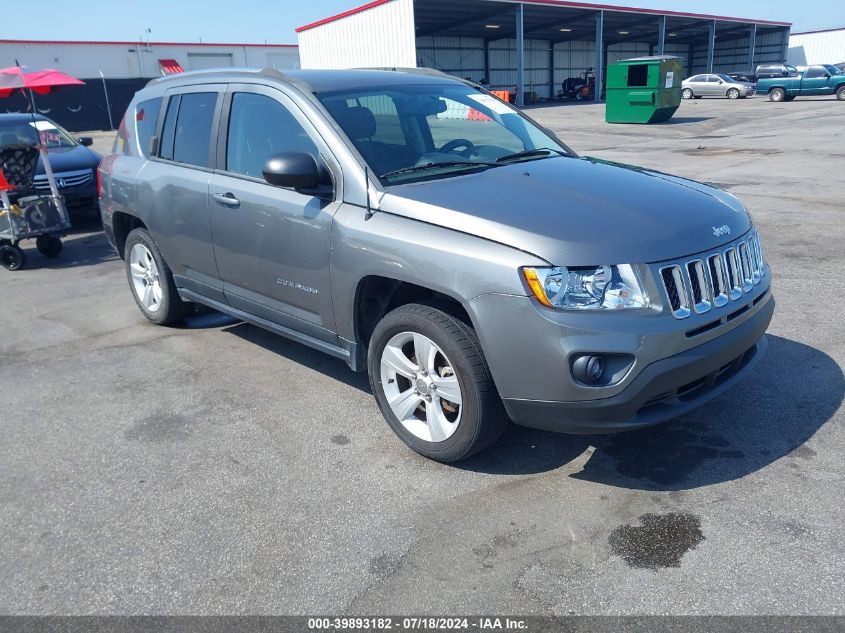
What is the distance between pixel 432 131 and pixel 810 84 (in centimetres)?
3937

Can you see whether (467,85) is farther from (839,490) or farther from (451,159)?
(839,490)

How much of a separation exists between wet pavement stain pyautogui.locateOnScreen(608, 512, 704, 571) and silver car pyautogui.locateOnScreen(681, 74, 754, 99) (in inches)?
1718

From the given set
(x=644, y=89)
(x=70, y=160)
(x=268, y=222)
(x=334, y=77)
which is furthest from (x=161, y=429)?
(x=644, y=89)

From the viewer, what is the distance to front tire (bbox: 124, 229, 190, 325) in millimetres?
5570

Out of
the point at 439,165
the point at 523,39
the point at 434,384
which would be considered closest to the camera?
the point at 434,384

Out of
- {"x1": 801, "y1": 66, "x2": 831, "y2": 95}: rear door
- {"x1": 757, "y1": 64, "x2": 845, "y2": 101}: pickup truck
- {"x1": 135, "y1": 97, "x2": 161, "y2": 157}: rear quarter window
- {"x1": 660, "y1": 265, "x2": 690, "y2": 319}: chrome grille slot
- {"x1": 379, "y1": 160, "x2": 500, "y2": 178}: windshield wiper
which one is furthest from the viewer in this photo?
{"x1": 801, "y1": 66, "x2": 831, "y2": 95}: rear door

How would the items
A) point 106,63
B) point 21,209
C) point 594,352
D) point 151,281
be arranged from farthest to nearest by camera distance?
point 106,63 < point 21,209 < point 151,281 < point 594,352

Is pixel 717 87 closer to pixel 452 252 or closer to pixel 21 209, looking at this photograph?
pixel 21 209

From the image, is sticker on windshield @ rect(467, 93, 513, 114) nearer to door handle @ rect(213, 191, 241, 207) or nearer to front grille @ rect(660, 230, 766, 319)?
door handle @ rect(213, 191, 241, 207)

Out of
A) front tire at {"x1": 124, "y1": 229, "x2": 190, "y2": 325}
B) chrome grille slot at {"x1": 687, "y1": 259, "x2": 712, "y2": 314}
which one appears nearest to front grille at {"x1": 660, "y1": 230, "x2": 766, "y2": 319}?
chrome grille slot at {"x1": 687, "y1": 259, "x2": 712, "y2": 314}

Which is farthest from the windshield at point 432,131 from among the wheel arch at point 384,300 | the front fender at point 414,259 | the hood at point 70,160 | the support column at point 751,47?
the support column at point 751,47

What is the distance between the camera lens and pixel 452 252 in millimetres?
3230

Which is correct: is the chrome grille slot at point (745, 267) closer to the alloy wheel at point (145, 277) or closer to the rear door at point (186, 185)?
the rear door at point (186, 185)

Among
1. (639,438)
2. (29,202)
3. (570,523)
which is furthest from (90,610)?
(29,202)
